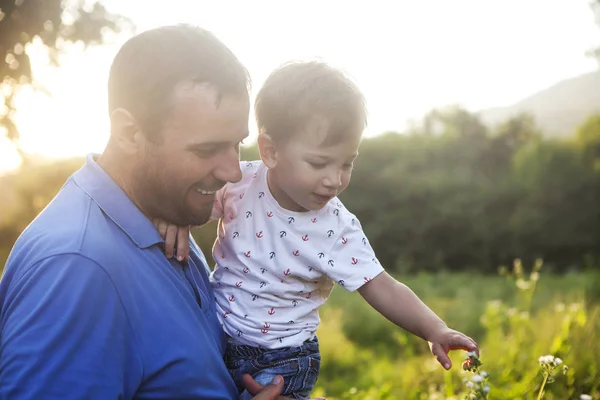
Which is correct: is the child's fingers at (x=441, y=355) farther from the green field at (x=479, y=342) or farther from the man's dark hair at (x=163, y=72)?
the man's dark hair at (x=163, y=72)

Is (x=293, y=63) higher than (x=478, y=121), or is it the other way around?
(x=293, y=63)

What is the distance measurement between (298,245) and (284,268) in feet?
0.33

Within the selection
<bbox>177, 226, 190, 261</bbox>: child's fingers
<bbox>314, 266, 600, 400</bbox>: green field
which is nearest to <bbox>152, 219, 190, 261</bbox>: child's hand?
<bbox>177, 226, 190, 261</bbox>: child's fingers

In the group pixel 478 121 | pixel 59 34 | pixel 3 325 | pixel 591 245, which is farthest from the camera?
pixel 478 121

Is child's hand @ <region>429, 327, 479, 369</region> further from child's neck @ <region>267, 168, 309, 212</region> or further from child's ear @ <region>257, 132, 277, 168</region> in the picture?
child's ear @ <region>257, 132, 277, 168</region>

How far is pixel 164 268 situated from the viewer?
2088 mm

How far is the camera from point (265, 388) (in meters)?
2.34

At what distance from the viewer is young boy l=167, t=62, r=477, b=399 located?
2.43 meters

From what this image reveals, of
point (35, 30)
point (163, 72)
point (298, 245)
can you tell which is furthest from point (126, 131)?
point (35, 30)

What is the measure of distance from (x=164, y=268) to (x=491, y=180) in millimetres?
19027

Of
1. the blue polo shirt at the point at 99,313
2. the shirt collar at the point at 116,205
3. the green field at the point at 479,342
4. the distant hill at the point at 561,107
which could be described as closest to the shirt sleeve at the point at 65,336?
the blue polo shirt at the point at 99,313

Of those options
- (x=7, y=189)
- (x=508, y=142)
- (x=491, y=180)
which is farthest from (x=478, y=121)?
(x=7, y=189)

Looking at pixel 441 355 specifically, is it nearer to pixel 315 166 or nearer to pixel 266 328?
pixel 266 328

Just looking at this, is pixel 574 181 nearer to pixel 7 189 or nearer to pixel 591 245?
pixel 591 245
